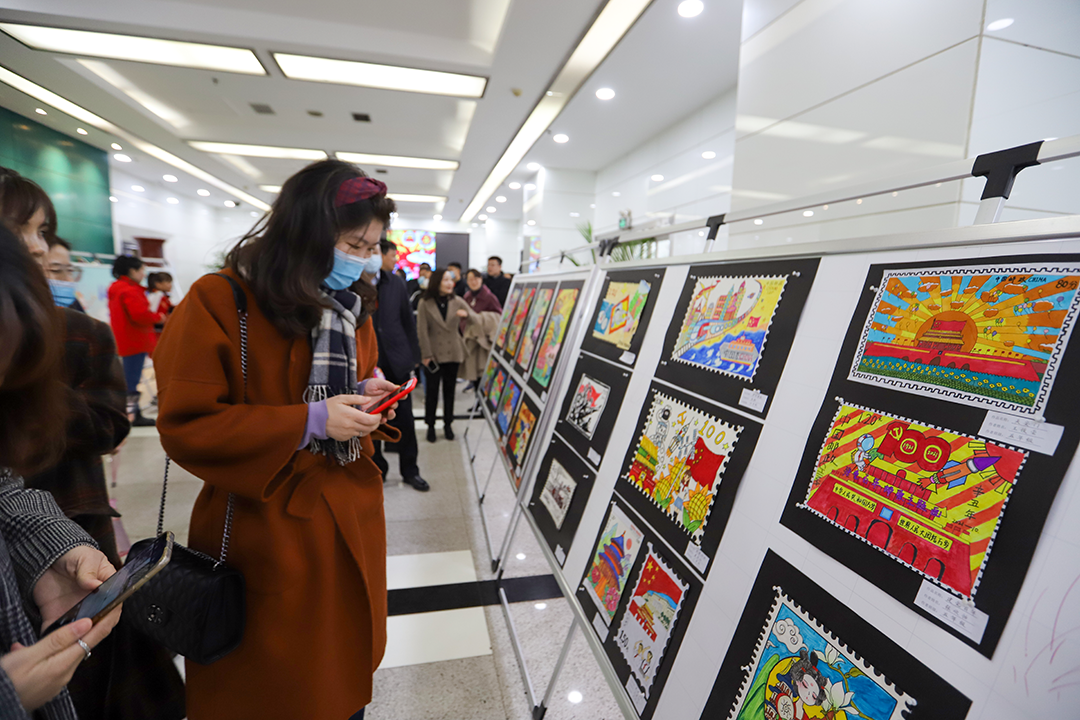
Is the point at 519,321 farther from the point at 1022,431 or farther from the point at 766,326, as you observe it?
the point at 1022,431

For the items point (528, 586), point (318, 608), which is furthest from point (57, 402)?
point (528, 586)

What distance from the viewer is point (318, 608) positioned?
1029 millimetres

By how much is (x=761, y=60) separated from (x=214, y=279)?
335cm

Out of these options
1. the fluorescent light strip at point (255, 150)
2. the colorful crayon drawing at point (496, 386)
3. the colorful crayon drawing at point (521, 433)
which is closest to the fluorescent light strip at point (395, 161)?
the fluorescent light strip at point (255, 150)

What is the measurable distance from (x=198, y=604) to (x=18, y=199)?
1076 millimetres

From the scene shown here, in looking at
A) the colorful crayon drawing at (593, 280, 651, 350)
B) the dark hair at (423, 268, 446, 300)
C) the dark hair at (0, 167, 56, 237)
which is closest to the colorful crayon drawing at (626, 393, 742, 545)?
the colorful crayon drawing at (593, 280, 651, 350)

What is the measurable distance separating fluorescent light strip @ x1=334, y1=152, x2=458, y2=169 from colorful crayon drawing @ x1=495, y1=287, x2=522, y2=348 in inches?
217

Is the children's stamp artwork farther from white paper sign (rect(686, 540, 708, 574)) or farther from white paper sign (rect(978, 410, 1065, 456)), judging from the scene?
white paper sign (rect(978, 410, 1065, 456))

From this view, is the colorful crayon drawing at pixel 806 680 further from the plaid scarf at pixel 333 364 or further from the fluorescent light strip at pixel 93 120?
the fluorescent light strip at pixel 93 120

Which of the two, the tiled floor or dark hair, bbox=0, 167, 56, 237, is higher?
dark hair, bbox=0, 167, 56, 237

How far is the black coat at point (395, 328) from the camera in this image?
293 cm

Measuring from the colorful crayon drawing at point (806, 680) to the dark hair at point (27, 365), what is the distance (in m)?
1.10

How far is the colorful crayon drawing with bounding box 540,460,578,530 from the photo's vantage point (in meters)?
1.47

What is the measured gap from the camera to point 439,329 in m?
3.89
